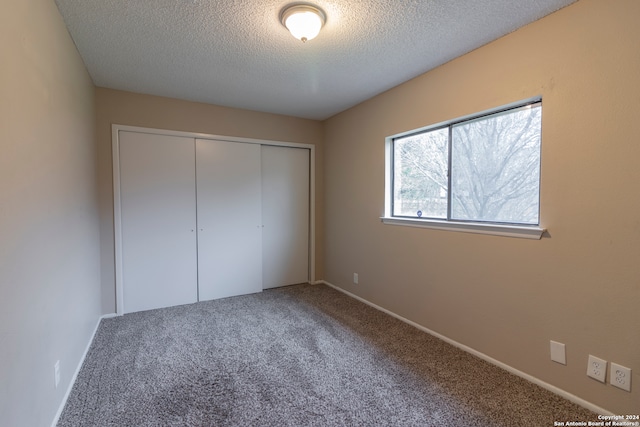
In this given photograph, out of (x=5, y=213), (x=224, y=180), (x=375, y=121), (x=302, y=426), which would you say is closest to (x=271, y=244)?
(x=224, y=180)

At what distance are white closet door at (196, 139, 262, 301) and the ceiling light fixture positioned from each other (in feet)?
6.85

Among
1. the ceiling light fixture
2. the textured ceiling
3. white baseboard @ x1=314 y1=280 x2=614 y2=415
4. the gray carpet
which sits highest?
the textured ceiling

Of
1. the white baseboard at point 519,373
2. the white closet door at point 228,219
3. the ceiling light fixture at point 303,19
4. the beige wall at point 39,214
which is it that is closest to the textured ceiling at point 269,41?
the ceiling light fixture at point 303,19

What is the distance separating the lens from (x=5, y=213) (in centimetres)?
113

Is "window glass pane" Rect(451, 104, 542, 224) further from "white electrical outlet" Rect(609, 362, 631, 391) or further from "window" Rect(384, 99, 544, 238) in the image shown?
"white electrical outlet" Rect(609, 362, 631, 391)

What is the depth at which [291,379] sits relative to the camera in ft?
6.55

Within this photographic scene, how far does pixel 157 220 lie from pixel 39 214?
1881 millimetres

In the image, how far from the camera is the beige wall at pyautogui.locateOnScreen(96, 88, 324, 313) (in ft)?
9.93

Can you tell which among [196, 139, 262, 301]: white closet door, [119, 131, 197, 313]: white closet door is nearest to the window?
[196, 139, 262, 301]: white closet door

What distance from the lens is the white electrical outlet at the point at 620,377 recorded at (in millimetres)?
1543

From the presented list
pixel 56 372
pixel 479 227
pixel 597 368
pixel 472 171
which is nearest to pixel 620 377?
pixel 597 368

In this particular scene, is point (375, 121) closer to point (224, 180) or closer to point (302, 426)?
point (224, 180)

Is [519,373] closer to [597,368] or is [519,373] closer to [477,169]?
[597,368]

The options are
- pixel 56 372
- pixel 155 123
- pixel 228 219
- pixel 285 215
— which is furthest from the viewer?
pixel 285 215
